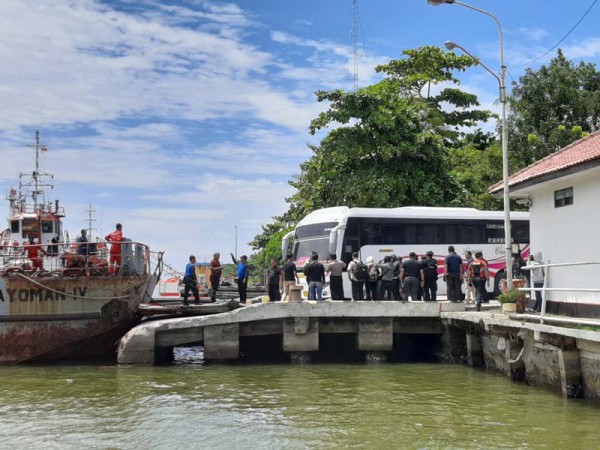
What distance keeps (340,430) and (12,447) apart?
499 centimetres

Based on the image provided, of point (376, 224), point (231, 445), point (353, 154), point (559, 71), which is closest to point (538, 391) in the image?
point (231, 445)

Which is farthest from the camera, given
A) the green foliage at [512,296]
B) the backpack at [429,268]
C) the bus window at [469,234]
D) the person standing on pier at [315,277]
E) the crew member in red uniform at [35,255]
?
the bus window at [469,234]

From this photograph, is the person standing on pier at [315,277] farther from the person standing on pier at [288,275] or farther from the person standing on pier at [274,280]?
the person standing on pier at [274,280]

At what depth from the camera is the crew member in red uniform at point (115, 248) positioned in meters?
18.9

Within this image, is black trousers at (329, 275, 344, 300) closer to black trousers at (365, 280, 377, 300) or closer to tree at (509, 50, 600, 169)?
black trousers at (365, 280, 377, 300)

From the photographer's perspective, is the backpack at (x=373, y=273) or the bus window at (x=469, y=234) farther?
the bus window at (x=469, y=234)

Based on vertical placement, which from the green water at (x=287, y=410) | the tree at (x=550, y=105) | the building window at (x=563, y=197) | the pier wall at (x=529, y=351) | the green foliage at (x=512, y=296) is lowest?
the green water at (x=287, y=410)

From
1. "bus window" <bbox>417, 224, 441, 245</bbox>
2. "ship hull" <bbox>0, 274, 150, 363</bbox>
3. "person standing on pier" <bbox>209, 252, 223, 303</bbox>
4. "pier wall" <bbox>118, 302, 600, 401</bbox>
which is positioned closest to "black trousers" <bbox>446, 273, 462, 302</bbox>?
"pier wall" <bbox>118, 302, 600, 401</bbox>

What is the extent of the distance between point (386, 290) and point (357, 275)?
1.08 m

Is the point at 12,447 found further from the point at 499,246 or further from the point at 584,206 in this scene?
the point at 499,246

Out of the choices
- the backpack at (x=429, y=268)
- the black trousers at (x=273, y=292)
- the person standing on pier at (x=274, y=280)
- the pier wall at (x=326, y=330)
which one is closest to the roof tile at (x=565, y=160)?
the backpack at (x=429, y=268)

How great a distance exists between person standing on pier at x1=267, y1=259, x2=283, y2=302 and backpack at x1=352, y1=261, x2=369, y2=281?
2.18 metres

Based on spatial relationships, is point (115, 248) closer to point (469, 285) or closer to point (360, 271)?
point (360, 271)

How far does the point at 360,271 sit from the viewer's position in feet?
62.2
